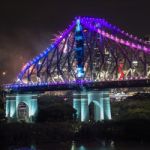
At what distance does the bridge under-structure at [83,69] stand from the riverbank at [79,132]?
11.8 metres

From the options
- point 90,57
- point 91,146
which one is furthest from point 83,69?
point 91,146

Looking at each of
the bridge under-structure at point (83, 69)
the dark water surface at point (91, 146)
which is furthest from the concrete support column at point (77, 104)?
the dark water surface at point (91, 146)

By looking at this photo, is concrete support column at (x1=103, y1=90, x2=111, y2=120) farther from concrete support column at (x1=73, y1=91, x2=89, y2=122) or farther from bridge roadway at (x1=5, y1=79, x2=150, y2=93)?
concrete support column at (x1=73, y1=91, x2=89, y2=122)

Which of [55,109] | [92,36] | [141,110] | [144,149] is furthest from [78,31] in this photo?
[144,149]

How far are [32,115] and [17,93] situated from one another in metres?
5.51

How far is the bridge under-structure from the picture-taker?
295 ft

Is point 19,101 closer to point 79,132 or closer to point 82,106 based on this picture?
point 82,106

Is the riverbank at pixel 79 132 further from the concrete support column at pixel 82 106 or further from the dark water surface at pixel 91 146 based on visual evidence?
the concrete support column at pixel 82 106

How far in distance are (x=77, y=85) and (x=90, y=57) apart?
7340mm

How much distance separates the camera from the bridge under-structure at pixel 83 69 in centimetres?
9006

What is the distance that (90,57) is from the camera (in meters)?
93.8

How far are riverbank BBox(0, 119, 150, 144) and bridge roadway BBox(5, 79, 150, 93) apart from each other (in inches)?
328

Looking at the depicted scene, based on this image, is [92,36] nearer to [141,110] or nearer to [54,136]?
[141,110]

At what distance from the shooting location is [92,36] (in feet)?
321
